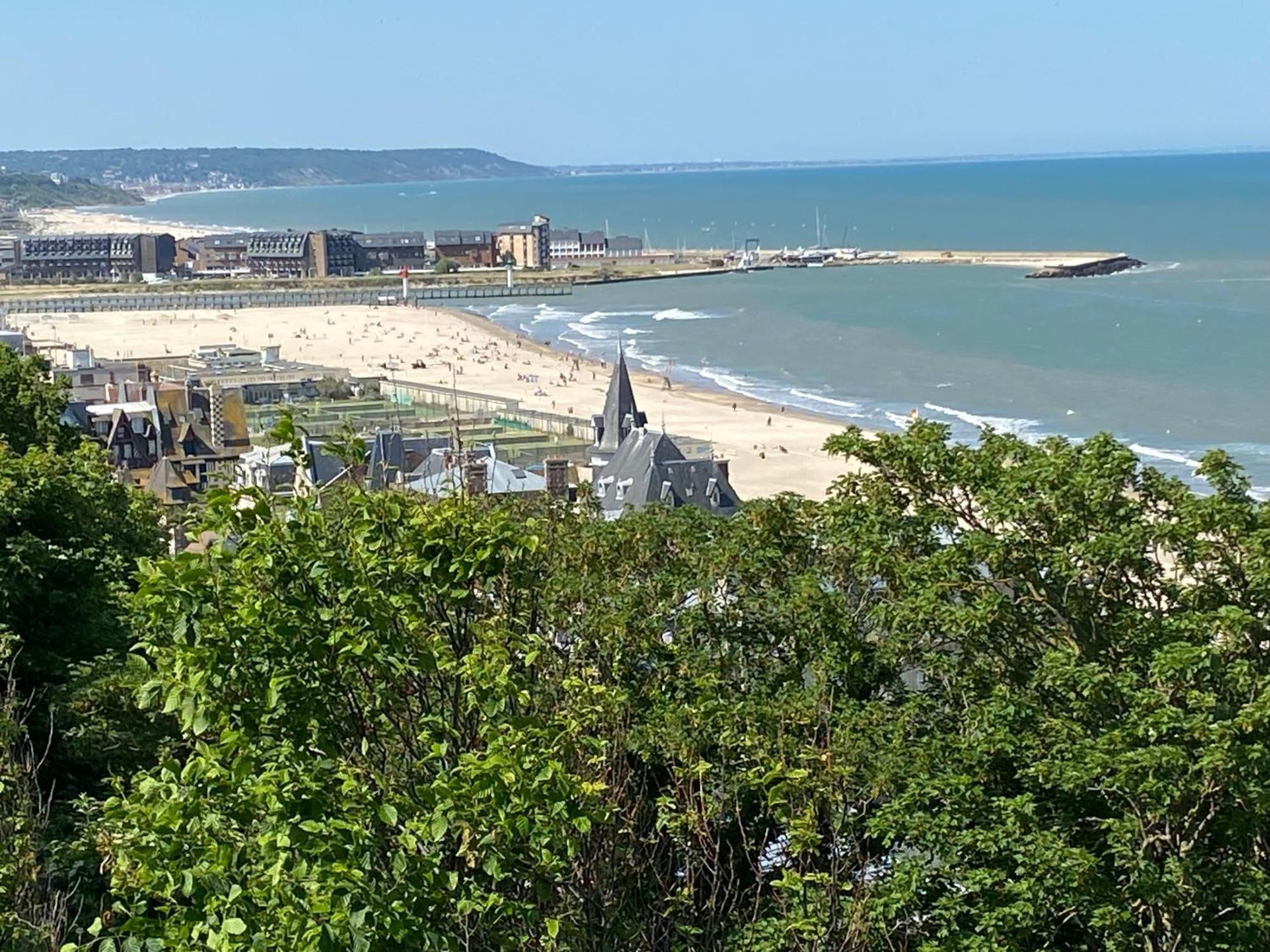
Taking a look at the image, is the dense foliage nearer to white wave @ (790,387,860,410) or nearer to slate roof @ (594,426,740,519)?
slate roof @ (594,426,740,519)

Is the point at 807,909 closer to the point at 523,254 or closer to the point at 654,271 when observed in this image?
the point at 654,271

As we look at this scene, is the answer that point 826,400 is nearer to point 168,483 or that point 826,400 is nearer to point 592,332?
point 592,332

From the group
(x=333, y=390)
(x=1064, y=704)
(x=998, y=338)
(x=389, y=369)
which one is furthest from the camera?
(x=998, y=338)

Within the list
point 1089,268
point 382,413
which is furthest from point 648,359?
point 1089,268

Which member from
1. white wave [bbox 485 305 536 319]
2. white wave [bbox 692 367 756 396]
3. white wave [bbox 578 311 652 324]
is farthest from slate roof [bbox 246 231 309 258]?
white wave [bbox 692 367 756 396]

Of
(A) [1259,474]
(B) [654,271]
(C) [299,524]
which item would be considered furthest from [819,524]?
(B) [654,271]

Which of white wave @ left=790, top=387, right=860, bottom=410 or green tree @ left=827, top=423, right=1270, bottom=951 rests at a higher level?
green tree @ left=827, top=423, right=1270, bottom=951
